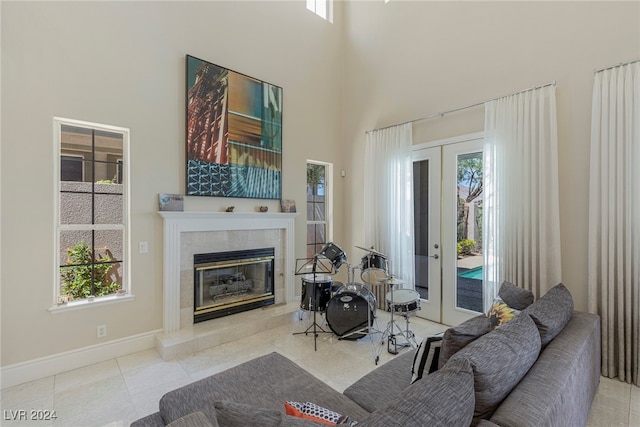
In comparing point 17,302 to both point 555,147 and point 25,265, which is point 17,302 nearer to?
point 25,265

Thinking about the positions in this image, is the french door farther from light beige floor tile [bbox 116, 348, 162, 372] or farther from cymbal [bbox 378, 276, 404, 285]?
light beige floor tile [bbox 116, 348, 162, 372]

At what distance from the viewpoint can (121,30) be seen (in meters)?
3.12

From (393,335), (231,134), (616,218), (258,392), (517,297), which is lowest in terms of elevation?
(393,335)

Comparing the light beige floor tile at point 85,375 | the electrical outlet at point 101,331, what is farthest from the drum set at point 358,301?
the electrical outlet at point 101,331

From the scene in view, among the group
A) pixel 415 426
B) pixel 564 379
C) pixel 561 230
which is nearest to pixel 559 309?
pixel 564 379

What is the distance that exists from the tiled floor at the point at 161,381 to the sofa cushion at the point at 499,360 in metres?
1.38

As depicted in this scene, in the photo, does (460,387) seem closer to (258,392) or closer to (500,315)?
(258,392)

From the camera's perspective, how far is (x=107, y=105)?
3.03m

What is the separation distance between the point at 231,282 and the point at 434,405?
3.47 meters

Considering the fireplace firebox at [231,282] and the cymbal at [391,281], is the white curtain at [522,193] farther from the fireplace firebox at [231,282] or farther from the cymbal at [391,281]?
the fireplace firebox at [231,282]

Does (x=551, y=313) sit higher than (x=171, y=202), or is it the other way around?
(x=171, y=202)

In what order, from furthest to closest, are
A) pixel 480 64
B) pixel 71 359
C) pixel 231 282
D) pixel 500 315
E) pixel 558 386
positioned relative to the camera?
1. pixel 231 282
2. pixel 480 64
3. pixel 71 359
4. pixel 500 315
5. pixel 558 386

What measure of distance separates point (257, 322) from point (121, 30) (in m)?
3.59

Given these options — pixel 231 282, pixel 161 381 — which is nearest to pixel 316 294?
pixel 231 282
